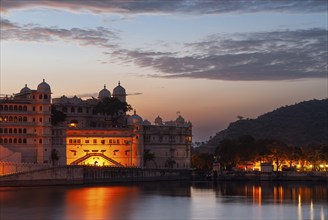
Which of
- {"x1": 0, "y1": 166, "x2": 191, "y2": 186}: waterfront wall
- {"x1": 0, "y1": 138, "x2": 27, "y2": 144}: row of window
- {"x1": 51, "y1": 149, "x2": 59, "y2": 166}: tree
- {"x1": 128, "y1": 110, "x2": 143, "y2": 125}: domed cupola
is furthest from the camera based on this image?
{"x1": 128, "y1": 110, "x2": 143, "y2": 125}: domed cupola

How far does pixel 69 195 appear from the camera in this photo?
86188mm

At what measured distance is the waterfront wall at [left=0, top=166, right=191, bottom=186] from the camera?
10119 cm

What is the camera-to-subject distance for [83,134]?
122 metres

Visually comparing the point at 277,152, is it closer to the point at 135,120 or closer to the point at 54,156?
the point at 135,120

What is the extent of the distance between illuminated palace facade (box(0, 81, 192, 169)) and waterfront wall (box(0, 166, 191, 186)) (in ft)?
14.0

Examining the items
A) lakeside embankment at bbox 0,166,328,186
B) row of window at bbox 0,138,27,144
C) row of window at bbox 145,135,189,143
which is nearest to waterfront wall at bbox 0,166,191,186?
lakeside embankment at bbox 0,166,328,186

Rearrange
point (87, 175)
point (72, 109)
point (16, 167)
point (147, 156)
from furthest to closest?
1. point (72, 109)
2. point (147, 156)
3. point (87, 175)
4. point (16, 167)

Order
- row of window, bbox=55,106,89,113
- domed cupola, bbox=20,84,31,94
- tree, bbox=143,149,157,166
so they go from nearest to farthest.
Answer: domed cupola, bbox=20,84,31,94 < tree, bbox=143,149,157,166 < row of window, bbox=55,106,89,113

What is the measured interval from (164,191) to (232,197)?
12171 mm

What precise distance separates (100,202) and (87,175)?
32060 mm

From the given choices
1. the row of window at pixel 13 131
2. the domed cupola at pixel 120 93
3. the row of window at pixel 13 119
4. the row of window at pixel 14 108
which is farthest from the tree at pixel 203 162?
the row of window at pixel 14 108


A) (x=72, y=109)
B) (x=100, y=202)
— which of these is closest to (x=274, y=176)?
(x=72, y=109)

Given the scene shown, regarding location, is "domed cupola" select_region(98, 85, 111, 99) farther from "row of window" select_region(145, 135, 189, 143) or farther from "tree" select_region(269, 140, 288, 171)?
"tree" select_region(269, 140, 288, 171)

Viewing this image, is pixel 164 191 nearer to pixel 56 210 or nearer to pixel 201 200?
pixel 201 200
